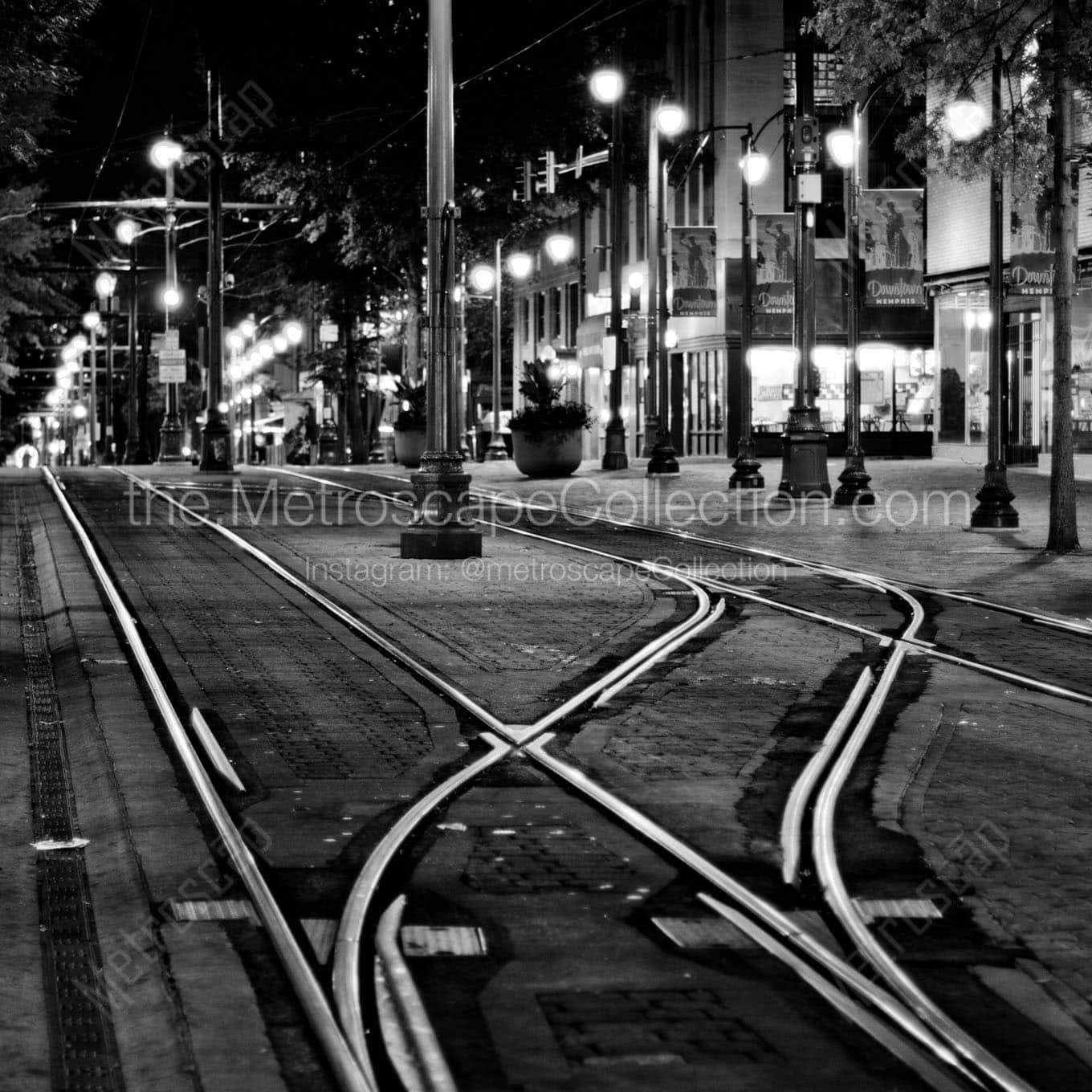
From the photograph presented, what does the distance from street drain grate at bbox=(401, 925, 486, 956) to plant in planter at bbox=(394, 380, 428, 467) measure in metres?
39.6

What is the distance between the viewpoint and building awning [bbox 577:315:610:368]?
6175 cm

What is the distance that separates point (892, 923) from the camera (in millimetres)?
→ 5824

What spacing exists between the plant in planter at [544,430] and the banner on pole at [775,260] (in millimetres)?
8200

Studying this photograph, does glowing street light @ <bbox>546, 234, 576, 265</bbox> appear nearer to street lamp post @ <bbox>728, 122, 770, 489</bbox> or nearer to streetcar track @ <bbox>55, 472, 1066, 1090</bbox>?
street lamp post @ <bbox>728, 122, 770, 489</bbox>

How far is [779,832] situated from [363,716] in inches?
129

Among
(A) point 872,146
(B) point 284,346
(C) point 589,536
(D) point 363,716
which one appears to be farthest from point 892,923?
(B) point 284,346

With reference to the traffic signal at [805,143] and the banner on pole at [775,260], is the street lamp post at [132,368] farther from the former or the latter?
the traffic signal at [805,143]

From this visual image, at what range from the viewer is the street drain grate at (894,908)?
5.91 m

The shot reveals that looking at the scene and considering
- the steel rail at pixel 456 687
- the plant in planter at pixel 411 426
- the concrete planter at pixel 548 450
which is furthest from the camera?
the plant in planter at pixel 411 426

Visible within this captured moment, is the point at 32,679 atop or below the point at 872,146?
below

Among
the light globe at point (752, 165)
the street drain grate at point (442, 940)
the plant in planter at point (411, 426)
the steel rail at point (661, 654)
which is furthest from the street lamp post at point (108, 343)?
the street drain grate at point (442, 940)

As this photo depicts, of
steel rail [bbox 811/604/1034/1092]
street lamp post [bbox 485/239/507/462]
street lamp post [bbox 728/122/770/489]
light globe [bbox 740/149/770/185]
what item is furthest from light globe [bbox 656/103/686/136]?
steel rail [bbox 811/604/1034/1092]

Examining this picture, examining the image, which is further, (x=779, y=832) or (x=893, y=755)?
(x=893, y=755)

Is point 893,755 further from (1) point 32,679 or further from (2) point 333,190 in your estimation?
(2) point 333,190
